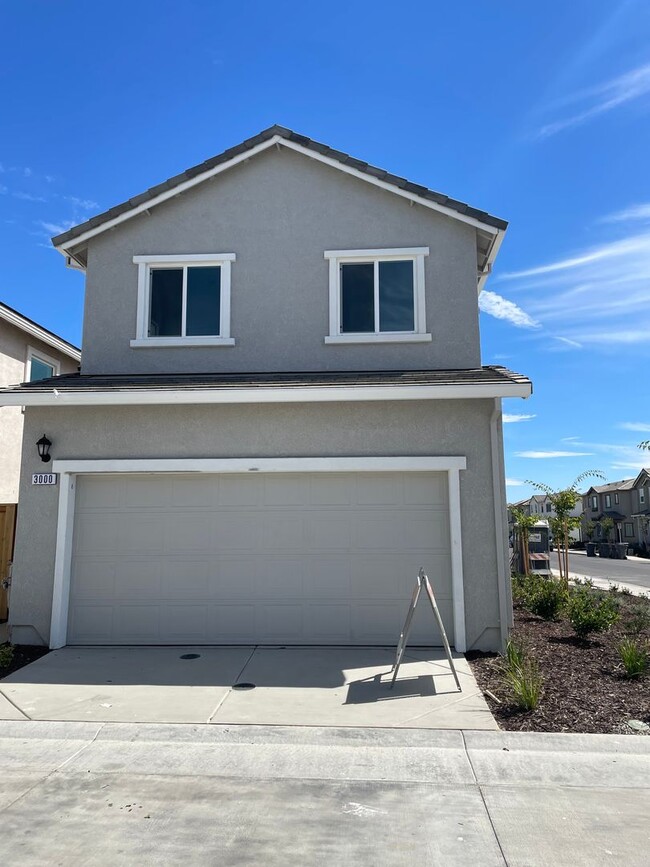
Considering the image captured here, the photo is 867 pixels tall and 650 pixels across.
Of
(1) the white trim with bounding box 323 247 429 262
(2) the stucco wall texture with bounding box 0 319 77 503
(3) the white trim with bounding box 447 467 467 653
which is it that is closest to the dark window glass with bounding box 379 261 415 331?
(1) the white trim with bounding box 323 247 429 262

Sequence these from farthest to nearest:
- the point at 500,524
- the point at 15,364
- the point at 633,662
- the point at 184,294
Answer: the point at 15,364 → the point at 184,294 → the point at 500,524 → the point at 633,662

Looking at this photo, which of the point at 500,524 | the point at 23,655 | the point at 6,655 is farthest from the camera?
the point at 500,524

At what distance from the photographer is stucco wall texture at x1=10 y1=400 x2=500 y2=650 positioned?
8.95 meters

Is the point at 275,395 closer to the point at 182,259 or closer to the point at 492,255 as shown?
the point at 182,259

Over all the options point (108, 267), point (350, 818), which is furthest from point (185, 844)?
point (108, 267)

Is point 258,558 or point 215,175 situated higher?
point 215,175

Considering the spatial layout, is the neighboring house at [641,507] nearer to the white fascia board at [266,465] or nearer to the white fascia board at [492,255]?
the white fascia board at [492,255]

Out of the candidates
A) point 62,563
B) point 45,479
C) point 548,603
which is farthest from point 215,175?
point 548,603

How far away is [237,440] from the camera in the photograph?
9.17 metres

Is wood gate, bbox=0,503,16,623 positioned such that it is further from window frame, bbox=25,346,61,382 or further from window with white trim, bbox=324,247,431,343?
window with white trim, bbox=324,247,431,343

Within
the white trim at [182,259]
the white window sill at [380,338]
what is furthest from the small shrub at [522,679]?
the white trim at [182,259]

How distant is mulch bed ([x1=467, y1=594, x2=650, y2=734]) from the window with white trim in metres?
5.13

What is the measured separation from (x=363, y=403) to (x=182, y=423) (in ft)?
8.59

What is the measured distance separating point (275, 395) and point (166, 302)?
11.4 ft
